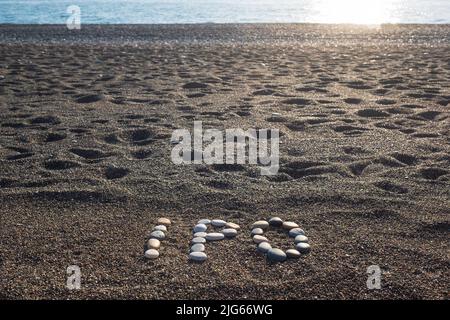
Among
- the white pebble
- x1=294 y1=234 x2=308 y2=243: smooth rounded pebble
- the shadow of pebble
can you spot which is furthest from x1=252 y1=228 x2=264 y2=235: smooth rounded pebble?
the shadow of pebble

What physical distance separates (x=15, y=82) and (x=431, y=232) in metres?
6.36

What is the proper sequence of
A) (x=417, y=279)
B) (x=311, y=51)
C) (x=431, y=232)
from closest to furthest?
(x=417, y=279) → (x=431, y=232) → (x=311, y=51)

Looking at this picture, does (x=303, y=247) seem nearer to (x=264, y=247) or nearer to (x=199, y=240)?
(x=264, y=247)

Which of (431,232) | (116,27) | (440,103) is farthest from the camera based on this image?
(116,27)

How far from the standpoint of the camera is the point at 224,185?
3.58 m

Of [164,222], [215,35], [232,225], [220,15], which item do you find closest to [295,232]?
[232,225]

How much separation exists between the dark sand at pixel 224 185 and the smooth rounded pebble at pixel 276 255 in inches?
2.7

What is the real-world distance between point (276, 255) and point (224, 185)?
3.34 feet

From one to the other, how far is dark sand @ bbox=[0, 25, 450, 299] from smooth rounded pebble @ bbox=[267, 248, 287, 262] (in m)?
0.07

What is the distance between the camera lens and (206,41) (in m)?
13.9

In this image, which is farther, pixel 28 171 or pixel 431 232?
pixel 28 171

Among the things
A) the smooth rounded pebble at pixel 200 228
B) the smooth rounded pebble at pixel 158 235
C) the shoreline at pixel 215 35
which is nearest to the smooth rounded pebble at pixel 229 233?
the smooth rounded pebble at pixel 200 228
